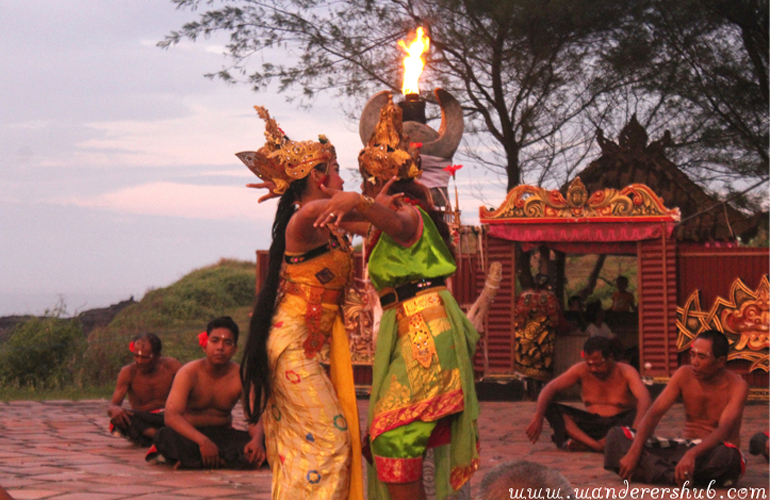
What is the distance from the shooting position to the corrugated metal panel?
11125 mm

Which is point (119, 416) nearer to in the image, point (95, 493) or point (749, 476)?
point (95, 493)

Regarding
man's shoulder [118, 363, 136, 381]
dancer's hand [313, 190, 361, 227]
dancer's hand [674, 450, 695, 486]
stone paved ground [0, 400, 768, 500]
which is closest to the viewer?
dancer's hand [313, 190, 361, 227]

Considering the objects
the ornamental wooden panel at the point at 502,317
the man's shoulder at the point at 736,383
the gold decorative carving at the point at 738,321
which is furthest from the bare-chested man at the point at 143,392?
the gold decorative carving at the point at 738,321

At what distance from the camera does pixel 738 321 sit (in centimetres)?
1108

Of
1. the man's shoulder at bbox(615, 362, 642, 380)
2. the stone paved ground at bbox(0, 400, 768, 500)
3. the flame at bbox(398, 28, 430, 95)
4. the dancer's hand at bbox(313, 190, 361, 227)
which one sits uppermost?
the flame at bbox(398, 28, 430, 95)

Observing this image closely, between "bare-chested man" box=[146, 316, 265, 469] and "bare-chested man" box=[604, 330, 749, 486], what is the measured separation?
2.47m

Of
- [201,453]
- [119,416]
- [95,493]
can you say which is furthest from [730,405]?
[119,416]

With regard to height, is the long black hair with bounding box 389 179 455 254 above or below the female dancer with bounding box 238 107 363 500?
above

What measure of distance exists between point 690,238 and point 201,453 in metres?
7.95

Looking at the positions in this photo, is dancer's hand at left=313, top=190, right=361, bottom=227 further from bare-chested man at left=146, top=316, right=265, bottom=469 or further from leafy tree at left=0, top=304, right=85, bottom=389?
leafy tree at left=0, top=304, right=85, bottom=389

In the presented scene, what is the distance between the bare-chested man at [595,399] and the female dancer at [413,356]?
335 cm

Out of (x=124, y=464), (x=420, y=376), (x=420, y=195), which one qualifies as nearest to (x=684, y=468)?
(x=420, y=376)

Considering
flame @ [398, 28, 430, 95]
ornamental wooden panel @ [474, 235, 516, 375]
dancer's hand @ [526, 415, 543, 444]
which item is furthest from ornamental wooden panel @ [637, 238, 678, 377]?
dancer's hand @ [526, 415, 543, 444]

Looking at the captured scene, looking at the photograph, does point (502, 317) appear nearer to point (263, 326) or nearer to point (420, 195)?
point (420, 195)
